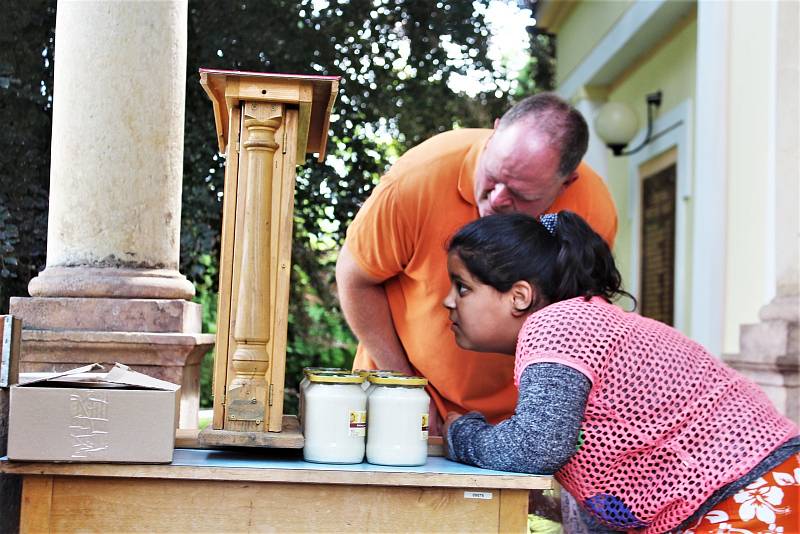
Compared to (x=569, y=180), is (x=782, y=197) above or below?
above

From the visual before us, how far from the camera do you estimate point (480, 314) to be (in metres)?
2.09

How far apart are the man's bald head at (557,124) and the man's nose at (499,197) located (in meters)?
0.15

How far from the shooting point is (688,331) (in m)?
6.38

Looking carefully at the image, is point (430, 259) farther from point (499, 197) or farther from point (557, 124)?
point (557, 124)

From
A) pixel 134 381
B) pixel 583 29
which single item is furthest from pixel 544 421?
pixel 583 29

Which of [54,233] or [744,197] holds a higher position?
[744,197]

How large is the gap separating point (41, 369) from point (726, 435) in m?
1.81

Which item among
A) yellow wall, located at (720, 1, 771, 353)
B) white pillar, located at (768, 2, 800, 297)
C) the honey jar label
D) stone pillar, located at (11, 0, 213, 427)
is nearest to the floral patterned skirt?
the honey jar label

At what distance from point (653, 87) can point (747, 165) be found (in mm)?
2563

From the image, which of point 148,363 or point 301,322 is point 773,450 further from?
point 301,322

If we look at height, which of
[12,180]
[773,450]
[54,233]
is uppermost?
[12,180]

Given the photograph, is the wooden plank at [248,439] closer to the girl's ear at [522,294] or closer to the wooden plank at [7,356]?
the wooden plank at [7,356]

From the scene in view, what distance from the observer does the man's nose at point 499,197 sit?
2.48 metres

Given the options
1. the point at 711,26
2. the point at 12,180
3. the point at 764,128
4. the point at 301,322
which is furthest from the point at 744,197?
the point at 12,180
